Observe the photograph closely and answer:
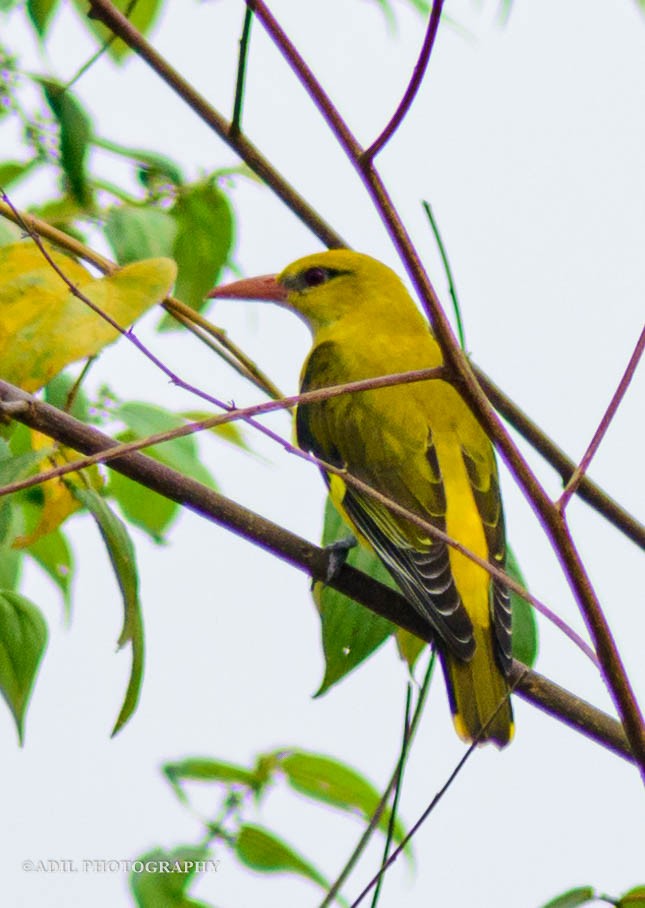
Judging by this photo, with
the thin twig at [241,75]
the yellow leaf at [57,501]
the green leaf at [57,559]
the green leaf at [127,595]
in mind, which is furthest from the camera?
the green leaf at [57,559]

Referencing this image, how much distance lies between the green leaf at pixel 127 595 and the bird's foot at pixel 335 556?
31 centimetres

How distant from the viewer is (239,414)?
100cm

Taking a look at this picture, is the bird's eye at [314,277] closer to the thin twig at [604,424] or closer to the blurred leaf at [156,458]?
the blurred leaf at [156,458]

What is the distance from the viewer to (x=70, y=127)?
1.65 m

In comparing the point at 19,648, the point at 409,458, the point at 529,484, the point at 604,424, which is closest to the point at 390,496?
the point at 409,458

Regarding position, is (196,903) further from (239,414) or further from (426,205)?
(426,205)

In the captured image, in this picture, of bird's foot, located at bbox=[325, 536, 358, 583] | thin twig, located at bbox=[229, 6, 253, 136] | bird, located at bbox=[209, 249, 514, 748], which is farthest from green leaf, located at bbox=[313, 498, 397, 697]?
thin twig, located at bbox=[229, 6, 253, 136]

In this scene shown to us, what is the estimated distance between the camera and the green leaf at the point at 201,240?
6.57ft

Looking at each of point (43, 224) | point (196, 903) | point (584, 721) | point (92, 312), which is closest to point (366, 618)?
point (584, 721)

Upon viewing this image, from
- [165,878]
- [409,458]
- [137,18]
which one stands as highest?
[137,18]

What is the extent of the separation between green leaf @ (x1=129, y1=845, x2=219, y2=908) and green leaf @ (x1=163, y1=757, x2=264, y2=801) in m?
0.13

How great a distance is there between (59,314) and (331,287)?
1.80m

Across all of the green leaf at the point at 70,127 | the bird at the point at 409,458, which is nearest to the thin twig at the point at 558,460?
the bird at the point at 409,458

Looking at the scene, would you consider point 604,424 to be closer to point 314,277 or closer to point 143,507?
point 143,507
